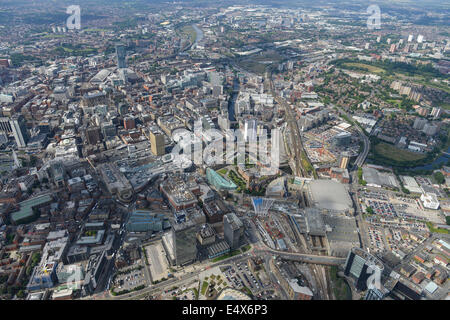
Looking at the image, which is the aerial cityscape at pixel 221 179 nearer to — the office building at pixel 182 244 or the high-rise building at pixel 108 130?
the office building at pixel 182 244

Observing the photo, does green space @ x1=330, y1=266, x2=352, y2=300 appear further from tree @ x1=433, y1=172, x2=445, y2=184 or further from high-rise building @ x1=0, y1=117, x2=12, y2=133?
high-rise building @ x1=0, y1=117, x2=12, y2=133

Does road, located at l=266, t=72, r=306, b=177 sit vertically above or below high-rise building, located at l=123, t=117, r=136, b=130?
below

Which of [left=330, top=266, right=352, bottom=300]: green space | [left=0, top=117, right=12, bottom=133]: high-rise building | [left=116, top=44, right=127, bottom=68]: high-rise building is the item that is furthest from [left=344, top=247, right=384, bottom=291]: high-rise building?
[left=116, top=44, right=127, bottom=68]: high-rise building

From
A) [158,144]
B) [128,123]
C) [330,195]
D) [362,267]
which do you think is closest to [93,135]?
[128,123]

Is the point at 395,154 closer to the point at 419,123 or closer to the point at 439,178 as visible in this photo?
the point at 439,178

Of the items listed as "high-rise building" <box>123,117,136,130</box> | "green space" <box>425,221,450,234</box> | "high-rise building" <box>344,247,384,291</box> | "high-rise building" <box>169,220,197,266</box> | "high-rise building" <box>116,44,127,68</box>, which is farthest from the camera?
"high-rise building" <box>116,44,127,68</box>

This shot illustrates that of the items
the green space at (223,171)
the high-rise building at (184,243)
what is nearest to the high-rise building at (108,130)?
the green space at (223,171)

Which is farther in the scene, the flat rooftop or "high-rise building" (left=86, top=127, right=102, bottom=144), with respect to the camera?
"high-rise building" (left=86, top=127, right=102, bottom=144)
